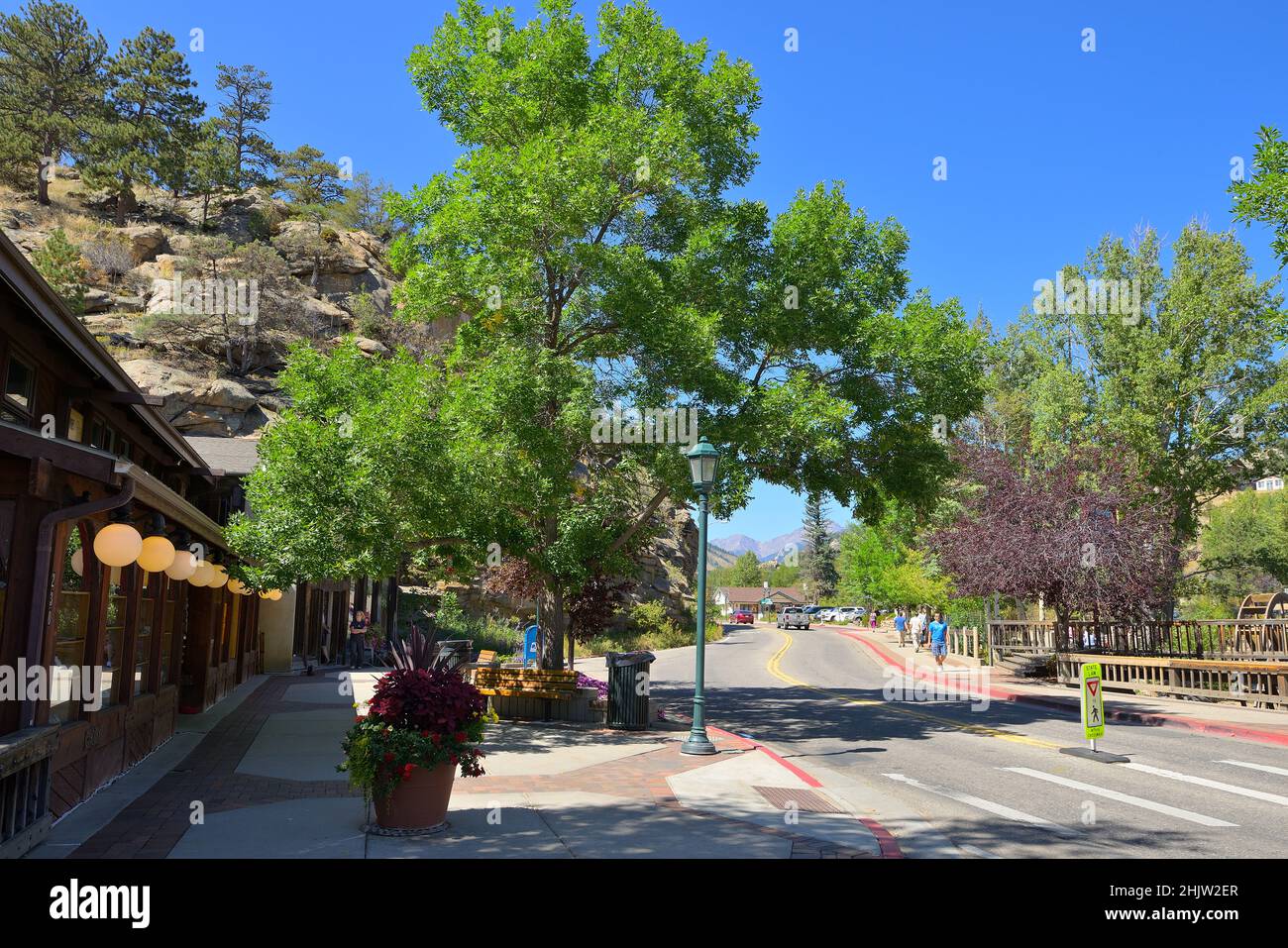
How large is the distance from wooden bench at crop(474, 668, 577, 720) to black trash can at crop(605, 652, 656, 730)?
879mm

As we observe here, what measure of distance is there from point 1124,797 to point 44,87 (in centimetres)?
6879

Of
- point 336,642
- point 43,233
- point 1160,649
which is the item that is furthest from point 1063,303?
point 43,233

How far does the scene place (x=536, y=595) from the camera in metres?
18.1

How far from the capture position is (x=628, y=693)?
14.8 meters

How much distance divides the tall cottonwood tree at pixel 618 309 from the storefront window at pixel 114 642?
3.40 meters

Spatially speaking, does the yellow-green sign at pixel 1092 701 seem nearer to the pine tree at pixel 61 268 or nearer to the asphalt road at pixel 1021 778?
the asphalt road at pixel 1021 778

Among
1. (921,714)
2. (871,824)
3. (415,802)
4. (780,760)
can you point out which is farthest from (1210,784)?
(415,802)

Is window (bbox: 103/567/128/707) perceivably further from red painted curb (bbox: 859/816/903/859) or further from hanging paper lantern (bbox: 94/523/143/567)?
red painted curb (bbox: 859/816/903/859)

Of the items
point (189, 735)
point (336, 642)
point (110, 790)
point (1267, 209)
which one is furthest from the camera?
point (336, 642)

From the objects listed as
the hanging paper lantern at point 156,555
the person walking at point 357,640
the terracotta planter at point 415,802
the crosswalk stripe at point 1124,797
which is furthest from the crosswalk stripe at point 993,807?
the person walking at point 357,640

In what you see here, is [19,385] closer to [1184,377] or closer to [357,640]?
[357,640]

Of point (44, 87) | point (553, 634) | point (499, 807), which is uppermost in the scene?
point (44, 87)
